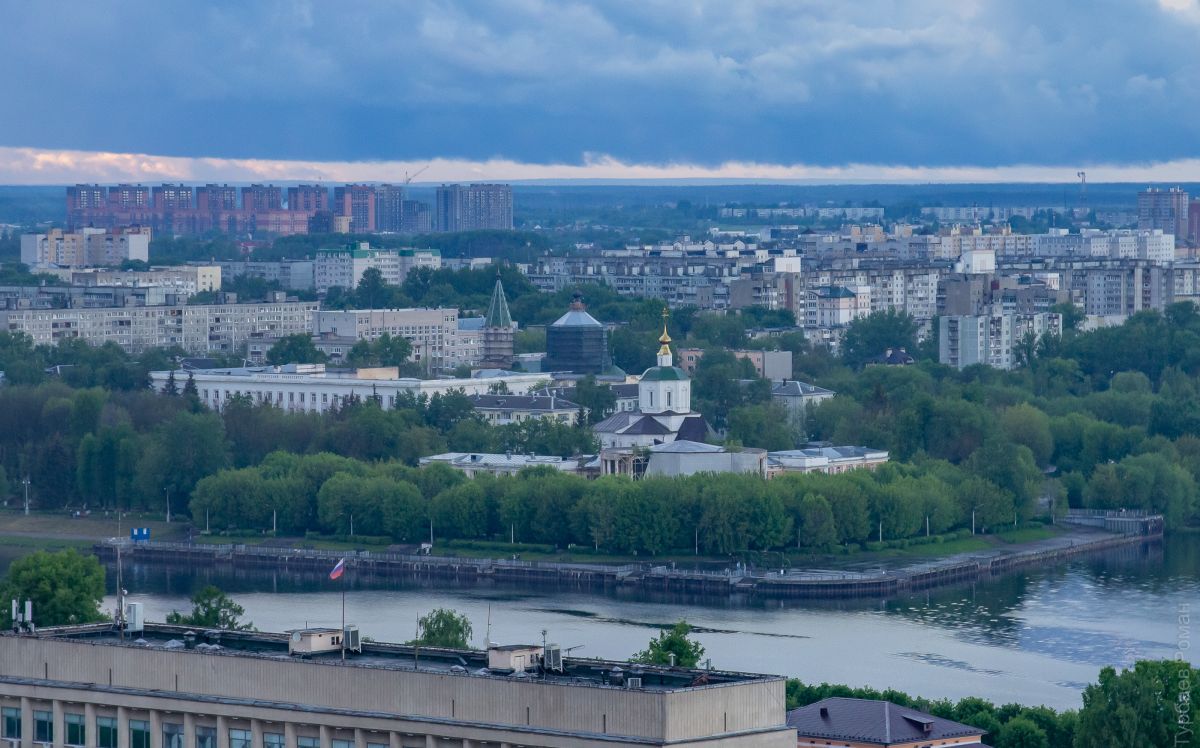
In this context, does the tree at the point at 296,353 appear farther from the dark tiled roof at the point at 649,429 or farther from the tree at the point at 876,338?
the dark tiled roof at the point at 649,429

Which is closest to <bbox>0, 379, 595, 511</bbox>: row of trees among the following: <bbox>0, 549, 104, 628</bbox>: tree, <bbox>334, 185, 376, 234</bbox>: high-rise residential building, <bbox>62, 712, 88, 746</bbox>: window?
<bbox>0, 549, 104, 628</bbox>: tree

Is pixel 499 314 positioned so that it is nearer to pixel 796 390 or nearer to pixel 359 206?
pixel 796 390

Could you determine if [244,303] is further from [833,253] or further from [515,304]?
[833,253]

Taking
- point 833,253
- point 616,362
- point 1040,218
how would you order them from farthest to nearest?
1. point 1040,218
2. point 833,253
3. point 616,362

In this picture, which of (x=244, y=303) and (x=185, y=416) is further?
(x=244, y=303)

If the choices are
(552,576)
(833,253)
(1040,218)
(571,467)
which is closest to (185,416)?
(571,467)

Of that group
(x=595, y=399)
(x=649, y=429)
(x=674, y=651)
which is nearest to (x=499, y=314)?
(x=595, y=399)
